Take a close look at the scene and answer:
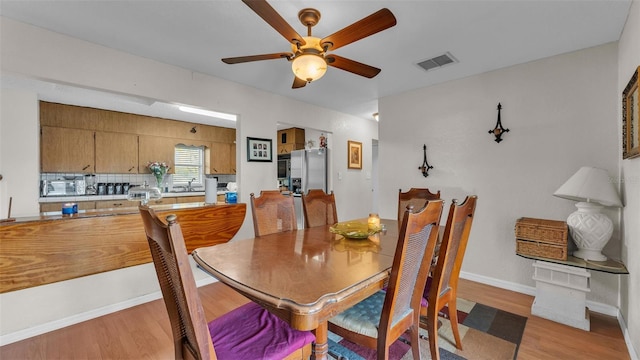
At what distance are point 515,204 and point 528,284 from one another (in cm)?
82

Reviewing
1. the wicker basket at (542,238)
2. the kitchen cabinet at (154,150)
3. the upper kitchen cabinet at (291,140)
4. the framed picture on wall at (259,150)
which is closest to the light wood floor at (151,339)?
the wicker basket at (542,238)

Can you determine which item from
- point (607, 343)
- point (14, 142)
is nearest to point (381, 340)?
point (607, 343)

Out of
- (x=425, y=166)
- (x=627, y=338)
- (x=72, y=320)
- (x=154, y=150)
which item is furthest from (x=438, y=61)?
(x=154, y=150)

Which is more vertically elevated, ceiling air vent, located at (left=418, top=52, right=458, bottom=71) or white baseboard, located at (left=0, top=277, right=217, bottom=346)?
ceiling air vent, located at (left=418, top=52, right=458, bottom=71)

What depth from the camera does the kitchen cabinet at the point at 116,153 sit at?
4367 mm

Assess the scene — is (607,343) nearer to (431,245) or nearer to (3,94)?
(431,245)

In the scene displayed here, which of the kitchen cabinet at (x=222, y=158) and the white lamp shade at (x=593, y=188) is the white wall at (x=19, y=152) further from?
the white lamp shade at (x=593, y=188)

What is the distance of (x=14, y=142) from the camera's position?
10.6ft

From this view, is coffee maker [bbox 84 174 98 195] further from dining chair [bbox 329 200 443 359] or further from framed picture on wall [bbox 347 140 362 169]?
dining chair [bbox 329 200 443 359]

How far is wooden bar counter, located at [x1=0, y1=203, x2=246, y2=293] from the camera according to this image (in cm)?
194

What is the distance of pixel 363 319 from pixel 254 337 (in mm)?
535

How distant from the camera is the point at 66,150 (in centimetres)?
407

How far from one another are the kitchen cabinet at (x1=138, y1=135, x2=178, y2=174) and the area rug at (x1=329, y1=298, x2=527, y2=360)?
4.54m

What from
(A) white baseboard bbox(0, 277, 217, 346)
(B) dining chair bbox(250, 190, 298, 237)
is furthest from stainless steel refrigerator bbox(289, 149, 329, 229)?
(A) white baseboard bbox(0, 277, 217, 346)
